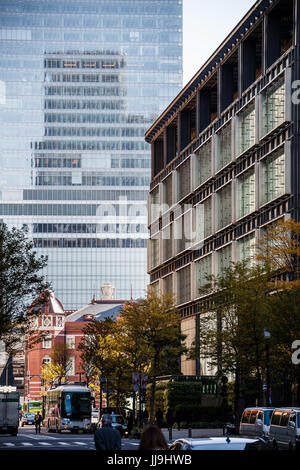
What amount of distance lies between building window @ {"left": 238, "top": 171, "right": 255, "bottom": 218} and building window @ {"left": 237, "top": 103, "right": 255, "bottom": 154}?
8.26 ft

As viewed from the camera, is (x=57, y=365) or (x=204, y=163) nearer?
(x=204, y=163)

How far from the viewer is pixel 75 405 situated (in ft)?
267

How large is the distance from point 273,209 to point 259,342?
63.6 ft

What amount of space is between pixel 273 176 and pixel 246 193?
8231 mm

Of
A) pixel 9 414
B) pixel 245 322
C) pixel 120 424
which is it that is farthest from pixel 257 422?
pixel 9 414

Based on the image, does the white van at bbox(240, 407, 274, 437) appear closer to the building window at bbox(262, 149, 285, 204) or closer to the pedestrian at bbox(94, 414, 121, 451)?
the pedestrian at bbox(94, 414, 121, 451)

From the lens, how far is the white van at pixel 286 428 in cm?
3712

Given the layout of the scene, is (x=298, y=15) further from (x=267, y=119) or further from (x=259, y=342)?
(x=259, y=342)

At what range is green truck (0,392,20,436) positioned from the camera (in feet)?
251

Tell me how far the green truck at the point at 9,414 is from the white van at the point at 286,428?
39735 mm

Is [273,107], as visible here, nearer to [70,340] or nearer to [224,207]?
[224,207]

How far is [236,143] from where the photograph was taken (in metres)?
84.3

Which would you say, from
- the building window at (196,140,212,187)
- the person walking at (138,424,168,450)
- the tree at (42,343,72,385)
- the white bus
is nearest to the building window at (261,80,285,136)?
the building window at (196,140,212,187)

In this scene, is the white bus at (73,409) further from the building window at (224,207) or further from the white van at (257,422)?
the white van at (257,422)
